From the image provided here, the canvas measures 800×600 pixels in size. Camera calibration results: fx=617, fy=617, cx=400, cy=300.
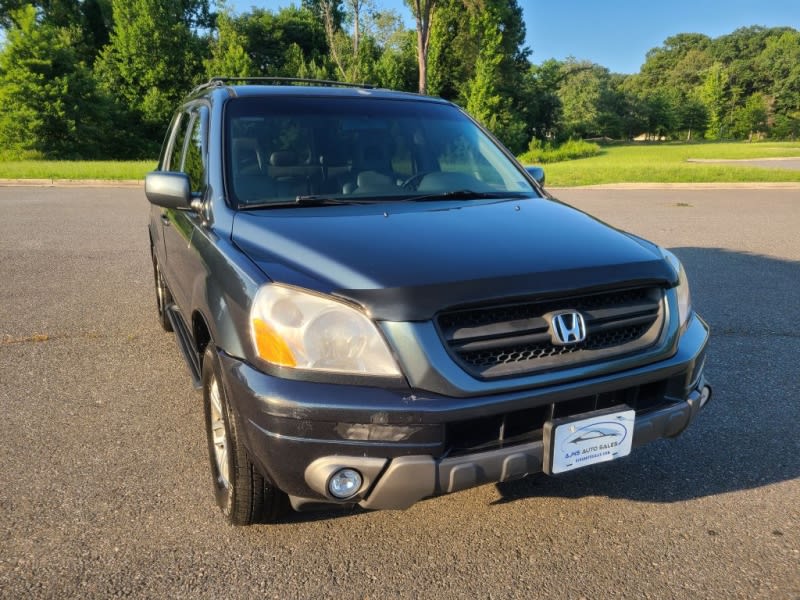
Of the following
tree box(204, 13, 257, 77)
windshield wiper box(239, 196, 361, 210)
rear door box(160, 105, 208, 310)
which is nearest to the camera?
windshield wiper box(239, 196, 361, 210)

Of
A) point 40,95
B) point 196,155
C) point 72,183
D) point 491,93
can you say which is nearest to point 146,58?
point 40,95

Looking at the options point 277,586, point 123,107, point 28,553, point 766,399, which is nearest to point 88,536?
point 28,553

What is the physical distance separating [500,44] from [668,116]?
48154 mm

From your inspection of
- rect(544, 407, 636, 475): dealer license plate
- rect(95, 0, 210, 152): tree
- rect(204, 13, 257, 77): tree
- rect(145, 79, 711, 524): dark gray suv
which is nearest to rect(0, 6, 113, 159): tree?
rect(95, 0, 210, 152): tree

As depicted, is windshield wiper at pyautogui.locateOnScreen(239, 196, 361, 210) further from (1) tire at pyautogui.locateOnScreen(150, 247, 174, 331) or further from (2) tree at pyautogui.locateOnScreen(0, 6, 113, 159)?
(2) tree at pyautogui.locateOnScreen(0, 6, 113, 159)

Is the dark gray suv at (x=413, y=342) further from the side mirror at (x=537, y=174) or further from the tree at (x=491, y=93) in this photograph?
the tree at (x=491, y=93)

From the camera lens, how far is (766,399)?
12.4 feet

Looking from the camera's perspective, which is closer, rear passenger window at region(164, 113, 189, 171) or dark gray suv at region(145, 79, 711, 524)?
dark gray suv at region(145, 79, 711, 524)

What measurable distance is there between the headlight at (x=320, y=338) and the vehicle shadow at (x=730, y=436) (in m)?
1.21

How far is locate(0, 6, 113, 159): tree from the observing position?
33.6 metres

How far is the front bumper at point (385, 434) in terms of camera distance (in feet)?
6.30

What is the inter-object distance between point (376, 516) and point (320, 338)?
1.04 m

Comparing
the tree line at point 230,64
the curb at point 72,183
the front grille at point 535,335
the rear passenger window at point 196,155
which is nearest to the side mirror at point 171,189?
the rear passenger window at point 196,155

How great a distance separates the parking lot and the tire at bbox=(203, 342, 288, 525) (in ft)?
0.41
